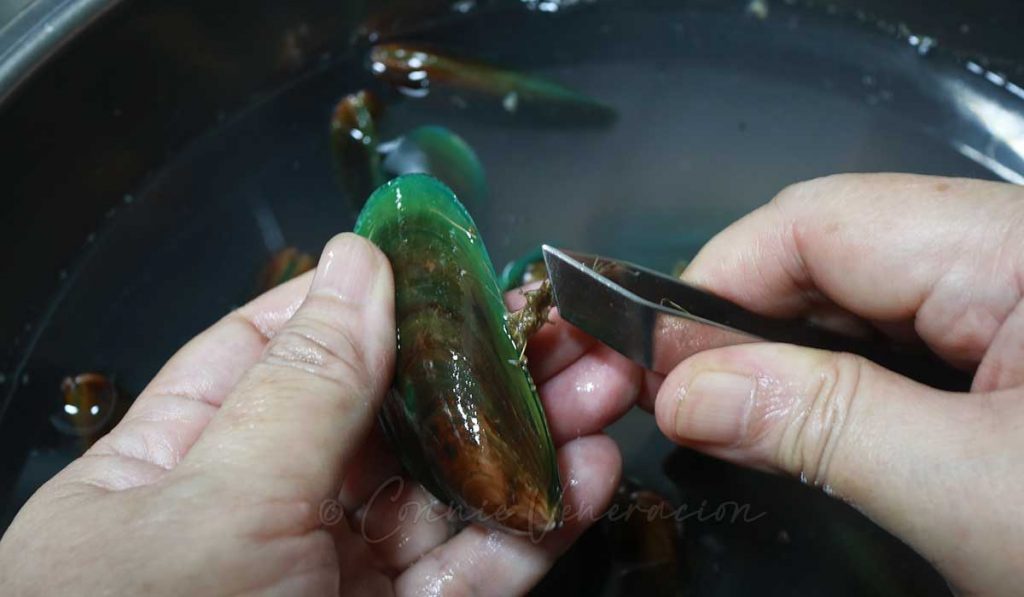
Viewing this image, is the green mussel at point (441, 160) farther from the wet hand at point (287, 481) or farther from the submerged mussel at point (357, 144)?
the wet hand at point (287, 481)

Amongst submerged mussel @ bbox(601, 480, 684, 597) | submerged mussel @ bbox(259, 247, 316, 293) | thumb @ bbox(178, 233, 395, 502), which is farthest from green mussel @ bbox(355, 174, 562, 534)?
submerged mussel @ bbox(259, 247, 316, 293)

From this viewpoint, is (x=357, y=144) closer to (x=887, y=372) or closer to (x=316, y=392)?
(x=316, y=392)

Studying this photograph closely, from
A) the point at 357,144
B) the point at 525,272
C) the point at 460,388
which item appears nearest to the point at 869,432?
the point at 460,388

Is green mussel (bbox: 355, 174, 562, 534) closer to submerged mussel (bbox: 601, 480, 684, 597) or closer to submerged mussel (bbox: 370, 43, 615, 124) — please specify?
submerged mussel (bbox: 601, 480, 684, 597)

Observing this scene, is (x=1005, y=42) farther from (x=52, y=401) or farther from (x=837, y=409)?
(x=52, y=401)

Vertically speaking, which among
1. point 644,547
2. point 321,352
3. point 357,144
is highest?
point 321,352

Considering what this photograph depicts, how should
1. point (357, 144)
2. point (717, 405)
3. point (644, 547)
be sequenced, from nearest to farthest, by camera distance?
point (717, 405)
point (644, 547)
point (357, 144)

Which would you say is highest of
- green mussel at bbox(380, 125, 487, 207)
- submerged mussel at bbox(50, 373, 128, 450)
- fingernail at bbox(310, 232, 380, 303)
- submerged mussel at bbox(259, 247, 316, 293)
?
fingernail at bbox(310, 232, 380, 303)

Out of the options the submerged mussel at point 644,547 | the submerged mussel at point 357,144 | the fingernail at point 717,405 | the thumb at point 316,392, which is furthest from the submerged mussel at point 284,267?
the fingernail at point 717,405
